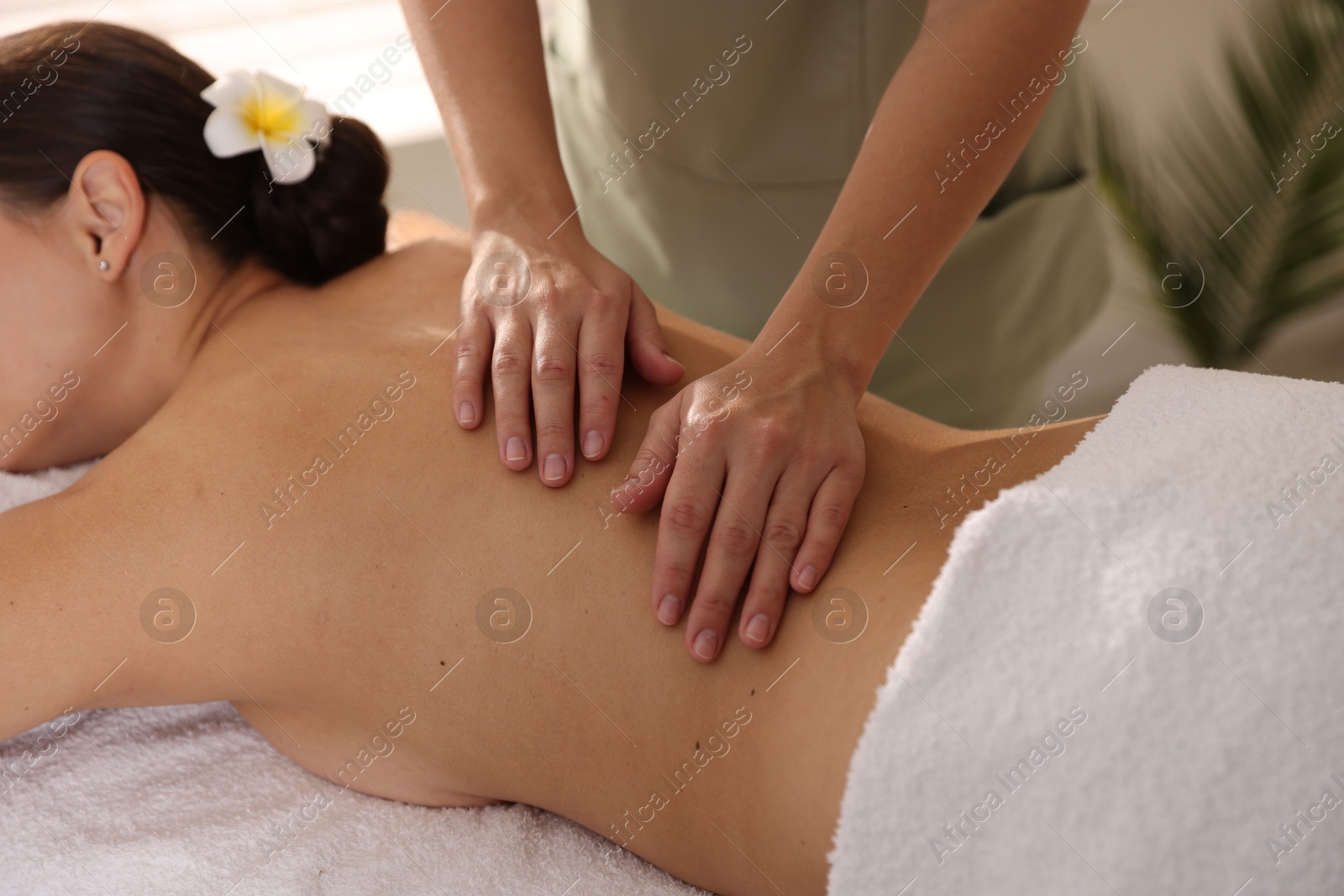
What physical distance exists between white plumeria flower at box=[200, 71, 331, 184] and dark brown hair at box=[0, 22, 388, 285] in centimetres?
3

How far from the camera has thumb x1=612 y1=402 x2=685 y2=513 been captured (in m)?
0.88

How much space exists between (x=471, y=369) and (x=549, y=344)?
3.2 inches

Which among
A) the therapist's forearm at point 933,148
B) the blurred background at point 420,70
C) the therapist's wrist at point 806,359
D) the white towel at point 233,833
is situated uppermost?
the therapist's forearm at point 933,148

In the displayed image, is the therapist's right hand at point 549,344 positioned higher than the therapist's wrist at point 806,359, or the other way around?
the therapist's wrist at point 806,359

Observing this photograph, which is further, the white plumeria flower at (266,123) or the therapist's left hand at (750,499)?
the white plumeria flower at (266,123)

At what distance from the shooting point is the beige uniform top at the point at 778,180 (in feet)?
4.16

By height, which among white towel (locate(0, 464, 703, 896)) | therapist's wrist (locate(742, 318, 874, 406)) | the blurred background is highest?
therapist's wrist (locate(742, 318, 874, 406))

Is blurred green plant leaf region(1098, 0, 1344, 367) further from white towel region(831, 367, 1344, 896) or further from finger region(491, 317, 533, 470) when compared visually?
finger region(491, 317, 533, 470)

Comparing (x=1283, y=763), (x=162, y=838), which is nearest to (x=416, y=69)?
(x=162, y=838)

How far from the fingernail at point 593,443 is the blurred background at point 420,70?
1.32 metres

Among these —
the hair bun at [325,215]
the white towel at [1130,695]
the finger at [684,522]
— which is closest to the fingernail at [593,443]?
the finger at [684,522]

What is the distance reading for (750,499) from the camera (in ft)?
2.73

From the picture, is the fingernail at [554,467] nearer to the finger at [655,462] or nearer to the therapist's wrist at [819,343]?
the finger at [655,462]

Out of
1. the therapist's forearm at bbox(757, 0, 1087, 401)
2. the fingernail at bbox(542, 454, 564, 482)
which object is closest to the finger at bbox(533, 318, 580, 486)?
the fingernail at bbox(542, 454, 564, 482)
